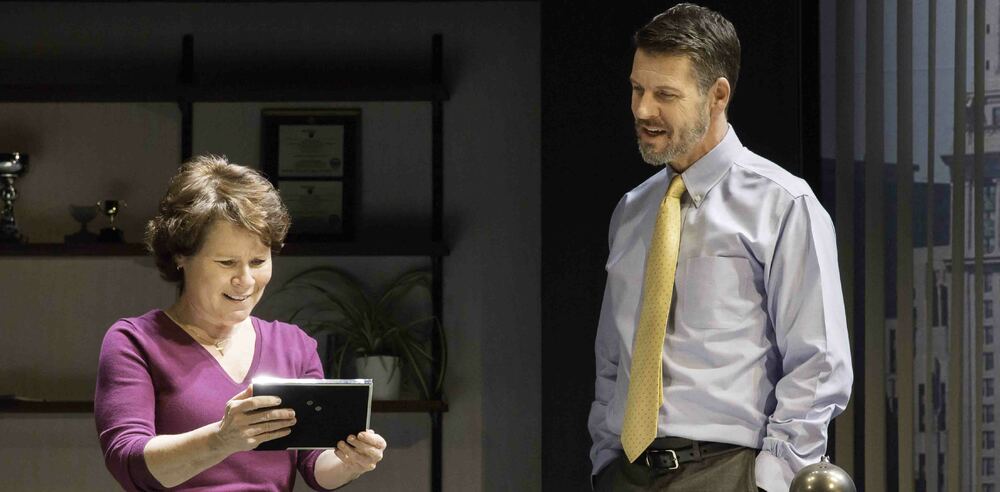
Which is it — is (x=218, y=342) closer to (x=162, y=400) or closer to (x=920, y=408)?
(x=162, y=400)

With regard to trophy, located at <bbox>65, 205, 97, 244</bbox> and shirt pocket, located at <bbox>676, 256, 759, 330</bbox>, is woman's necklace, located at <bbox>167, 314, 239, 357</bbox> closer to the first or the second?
shirt pocket, located at <bbox>676, 256, 759, 330</bbox>

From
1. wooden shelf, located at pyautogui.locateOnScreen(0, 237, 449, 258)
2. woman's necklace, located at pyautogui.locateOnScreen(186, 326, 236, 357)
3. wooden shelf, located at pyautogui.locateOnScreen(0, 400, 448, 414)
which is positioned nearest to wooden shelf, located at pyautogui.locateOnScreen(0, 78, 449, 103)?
wooden shelf, located at pyautogui.locateOnScreen(0, 237, 449, 258)

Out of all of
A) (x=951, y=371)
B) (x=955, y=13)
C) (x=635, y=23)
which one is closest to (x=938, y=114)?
(x=955, y=13)

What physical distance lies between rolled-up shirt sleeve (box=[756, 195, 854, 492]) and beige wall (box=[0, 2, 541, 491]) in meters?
2.24

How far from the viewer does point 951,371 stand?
8.41 feet

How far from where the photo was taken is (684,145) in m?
1.94

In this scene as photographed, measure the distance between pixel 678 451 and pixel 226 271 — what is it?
79 centimetres

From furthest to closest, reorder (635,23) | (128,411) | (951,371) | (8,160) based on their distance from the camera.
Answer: (8,160) < (635,23) < (951,371) < (128,411)

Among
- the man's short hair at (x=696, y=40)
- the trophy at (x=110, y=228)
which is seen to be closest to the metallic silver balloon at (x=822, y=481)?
the man's short hair at (x=696, y=40)

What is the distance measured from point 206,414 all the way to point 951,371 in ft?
5.22

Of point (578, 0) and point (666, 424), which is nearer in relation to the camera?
point (666, 424)

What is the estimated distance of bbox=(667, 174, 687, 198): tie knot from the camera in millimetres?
2007

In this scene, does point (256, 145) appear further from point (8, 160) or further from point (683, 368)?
point (683, 368)

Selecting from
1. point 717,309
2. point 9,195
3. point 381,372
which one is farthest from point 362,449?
point 9,195
